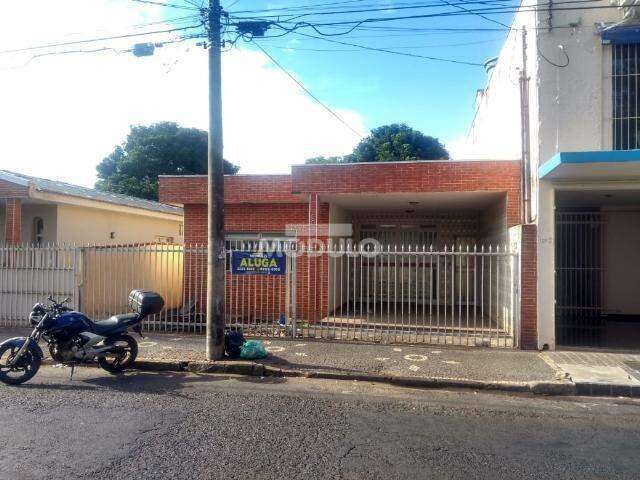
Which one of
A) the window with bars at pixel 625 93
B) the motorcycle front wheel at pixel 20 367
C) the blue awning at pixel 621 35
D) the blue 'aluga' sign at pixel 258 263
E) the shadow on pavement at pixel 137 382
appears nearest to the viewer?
the shadow on pavement at pixel 137 382

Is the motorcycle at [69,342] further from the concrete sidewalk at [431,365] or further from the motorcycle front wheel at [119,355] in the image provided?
the concrete sidewalk at [431,365]

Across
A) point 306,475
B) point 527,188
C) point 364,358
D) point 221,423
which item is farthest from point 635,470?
point 527,188

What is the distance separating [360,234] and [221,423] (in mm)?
9766

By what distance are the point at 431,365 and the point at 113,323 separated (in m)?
4.69

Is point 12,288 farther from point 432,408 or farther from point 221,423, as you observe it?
point 432,408

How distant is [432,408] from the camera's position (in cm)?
544

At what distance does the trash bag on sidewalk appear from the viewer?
24.5ft

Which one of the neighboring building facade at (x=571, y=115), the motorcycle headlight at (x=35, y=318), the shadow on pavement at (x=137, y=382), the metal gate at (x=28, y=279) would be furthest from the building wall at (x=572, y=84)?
the metal gate at (x=28, y=279)

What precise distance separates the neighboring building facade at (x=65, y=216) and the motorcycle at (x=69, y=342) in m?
5.60

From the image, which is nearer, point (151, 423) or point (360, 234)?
point (151, 423)

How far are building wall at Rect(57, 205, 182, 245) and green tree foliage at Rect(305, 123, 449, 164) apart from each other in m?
14.4

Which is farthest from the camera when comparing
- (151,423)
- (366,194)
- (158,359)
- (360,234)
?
(360,234)

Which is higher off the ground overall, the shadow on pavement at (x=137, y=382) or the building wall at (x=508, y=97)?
the building wall at (x=508, y=97)

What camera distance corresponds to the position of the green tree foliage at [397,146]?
95.1 feet
